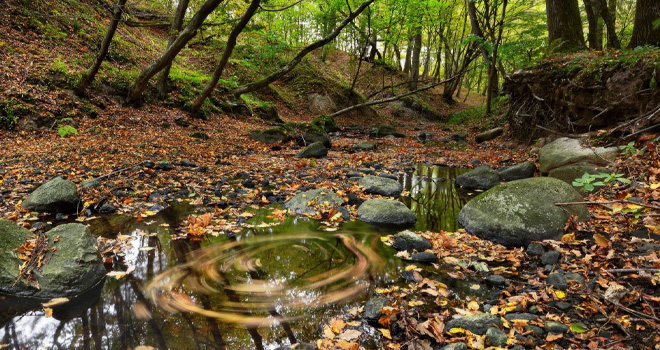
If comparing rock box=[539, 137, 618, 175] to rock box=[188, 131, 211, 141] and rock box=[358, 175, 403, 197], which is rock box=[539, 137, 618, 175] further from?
rock box=[188, 131, 211, 141]

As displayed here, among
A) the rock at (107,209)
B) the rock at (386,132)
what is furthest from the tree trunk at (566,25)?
the rock at (107,209)

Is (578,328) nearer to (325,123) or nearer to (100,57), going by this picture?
(100,57)

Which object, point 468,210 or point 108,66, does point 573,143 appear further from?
point 108,66

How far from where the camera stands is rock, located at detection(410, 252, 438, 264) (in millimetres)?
3693

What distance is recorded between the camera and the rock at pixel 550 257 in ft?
11.2

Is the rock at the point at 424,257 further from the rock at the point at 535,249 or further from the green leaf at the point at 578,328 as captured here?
the green leaf at the point at 578,328

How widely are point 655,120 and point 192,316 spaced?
7.49m

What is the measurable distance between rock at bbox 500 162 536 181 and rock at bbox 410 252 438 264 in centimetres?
456

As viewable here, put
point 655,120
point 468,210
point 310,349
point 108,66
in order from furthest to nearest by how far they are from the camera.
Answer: point 108,66 → point 655,120 → point 468,210 → point 310,349

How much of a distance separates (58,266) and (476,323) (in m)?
3.53

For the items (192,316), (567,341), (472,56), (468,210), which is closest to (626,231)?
(468,210)

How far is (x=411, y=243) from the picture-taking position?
4047mm

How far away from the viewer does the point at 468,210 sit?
4797 mm

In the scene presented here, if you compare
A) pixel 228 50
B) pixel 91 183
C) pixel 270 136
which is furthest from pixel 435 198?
pixel 228 50
